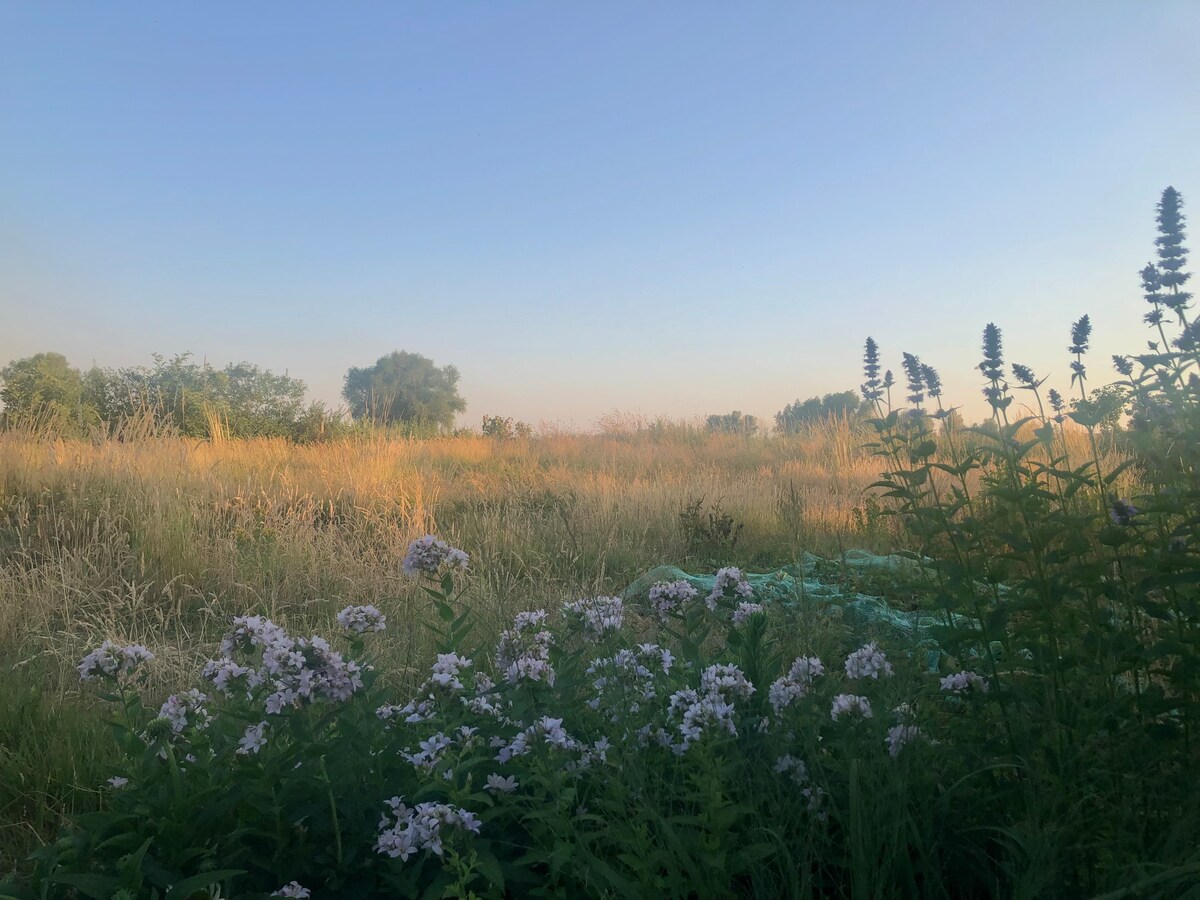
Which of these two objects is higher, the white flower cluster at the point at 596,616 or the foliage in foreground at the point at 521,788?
the white flower cluster at the point at 596,616

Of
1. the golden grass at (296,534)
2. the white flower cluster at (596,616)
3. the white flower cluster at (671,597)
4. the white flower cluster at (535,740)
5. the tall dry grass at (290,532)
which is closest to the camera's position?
the white flower cluster at (535,740)

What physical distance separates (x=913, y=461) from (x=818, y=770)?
3.19ft

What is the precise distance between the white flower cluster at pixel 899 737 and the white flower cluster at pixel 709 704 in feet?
1.09

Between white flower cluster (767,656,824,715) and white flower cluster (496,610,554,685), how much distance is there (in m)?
0.58

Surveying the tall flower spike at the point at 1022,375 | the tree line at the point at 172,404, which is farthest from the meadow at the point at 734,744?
the tree line at the point at 172,404

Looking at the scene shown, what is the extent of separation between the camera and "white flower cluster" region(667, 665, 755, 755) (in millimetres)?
1651

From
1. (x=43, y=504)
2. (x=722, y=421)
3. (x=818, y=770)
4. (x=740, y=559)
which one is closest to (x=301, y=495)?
(x=43, y=504)

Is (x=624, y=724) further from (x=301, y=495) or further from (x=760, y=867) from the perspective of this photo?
(x=301, y=495)

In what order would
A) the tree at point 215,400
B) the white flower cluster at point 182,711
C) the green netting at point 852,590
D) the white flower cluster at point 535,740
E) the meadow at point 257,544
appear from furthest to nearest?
the tree at point 215,400, the meadow at point 257,544, the green netting at point 852,590, the white flower cluster at point 182,711, the white flower cluster at point 535,740

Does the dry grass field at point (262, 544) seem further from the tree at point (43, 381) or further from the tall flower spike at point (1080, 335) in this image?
the tree at point (43, 381)

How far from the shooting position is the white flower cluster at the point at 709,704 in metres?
1.65

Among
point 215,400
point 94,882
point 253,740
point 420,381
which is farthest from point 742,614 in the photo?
point 420,381

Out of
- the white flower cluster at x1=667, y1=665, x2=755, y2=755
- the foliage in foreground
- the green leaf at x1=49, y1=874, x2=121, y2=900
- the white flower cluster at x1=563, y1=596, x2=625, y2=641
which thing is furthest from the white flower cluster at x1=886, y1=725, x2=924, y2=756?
the green leaf at x1=49, y1=874, x2=121, y2=900

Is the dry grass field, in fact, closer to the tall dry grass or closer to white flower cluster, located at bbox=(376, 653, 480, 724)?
the tall dry grass
